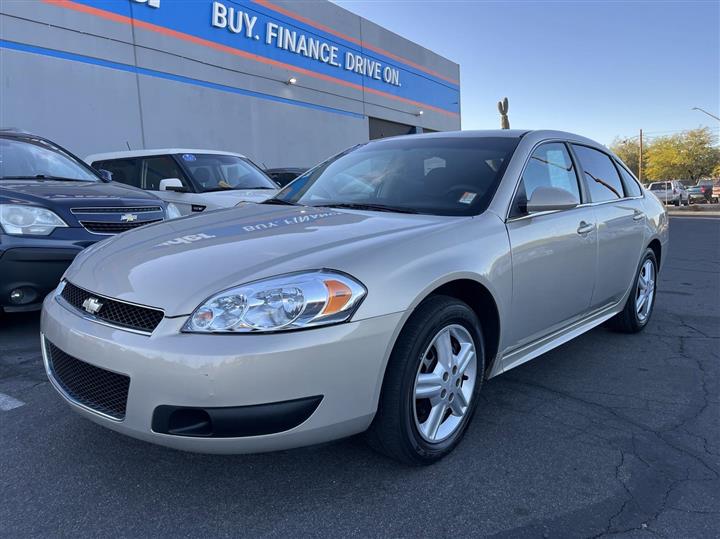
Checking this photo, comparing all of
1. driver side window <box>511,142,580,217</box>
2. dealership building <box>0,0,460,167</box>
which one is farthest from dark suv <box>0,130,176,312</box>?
dealership building <box>0,0,460,167</box>

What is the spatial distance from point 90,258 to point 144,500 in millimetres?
1199

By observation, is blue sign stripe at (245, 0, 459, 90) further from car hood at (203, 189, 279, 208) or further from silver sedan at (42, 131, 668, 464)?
silver sedan at (42, 131, 668, 464)

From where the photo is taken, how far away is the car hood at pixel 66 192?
4.14 m

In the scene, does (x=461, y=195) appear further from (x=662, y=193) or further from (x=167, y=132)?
(x=662, y=193)

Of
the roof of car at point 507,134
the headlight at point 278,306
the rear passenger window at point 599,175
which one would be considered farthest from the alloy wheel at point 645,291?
the headlight at point 278,306

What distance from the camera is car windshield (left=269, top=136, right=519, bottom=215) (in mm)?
3018

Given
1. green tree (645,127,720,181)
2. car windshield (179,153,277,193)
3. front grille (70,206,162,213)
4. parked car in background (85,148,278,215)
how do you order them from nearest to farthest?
front grille (70,206,162,213), parked car in background (85,148,278,215), car windshield (179,153,277,193), green tree (645,127,720,181)

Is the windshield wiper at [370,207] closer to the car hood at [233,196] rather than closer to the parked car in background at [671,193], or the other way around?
the car hood at [233,196]

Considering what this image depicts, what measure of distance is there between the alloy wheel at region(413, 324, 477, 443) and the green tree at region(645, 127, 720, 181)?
74.3m

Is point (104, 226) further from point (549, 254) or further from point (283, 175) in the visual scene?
point (283, 175)

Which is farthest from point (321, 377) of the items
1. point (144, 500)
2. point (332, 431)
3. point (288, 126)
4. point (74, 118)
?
point (288, 126)

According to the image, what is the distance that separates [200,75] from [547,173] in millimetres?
11904

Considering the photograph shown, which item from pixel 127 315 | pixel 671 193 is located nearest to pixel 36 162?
pixel 127 315

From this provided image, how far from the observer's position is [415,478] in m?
2.36
